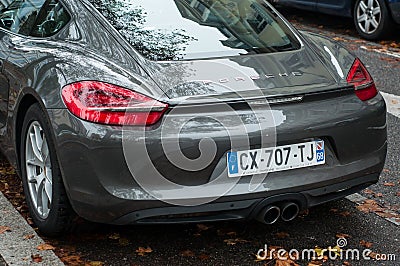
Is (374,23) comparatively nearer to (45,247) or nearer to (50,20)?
(50,20)

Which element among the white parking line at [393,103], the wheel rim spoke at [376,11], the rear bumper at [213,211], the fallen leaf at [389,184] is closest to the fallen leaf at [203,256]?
the rear bumper at [213,211]

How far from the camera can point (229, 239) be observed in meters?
4.50

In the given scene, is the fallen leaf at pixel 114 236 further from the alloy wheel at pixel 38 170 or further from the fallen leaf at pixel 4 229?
the fallen leaf at pixel 4 229

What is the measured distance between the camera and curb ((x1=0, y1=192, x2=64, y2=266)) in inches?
166

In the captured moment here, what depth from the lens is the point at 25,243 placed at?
4.43m

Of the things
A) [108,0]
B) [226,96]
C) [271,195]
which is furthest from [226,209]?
[108,0]

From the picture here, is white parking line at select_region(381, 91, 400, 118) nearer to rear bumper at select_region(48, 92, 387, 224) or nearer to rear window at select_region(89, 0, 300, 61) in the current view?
rear window at select_region(89, 0, 300, 61)

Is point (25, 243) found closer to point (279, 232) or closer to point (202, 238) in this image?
point (202, 238)

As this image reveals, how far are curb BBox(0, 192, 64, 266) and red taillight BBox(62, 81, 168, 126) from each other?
0.84m

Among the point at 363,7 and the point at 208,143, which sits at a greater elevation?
the point at 208,143

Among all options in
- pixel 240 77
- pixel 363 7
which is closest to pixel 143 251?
pixel 240 77

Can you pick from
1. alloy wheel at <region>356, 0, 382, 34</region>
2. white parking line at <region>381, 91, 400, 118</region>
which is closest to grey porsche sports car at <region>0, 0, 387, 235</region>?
white parking line at <region>381, 91, 400, 118</region>

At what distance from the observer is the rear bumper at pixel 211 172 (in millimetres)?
3861

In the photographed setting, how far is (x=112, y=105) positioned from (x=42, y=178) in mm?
839
